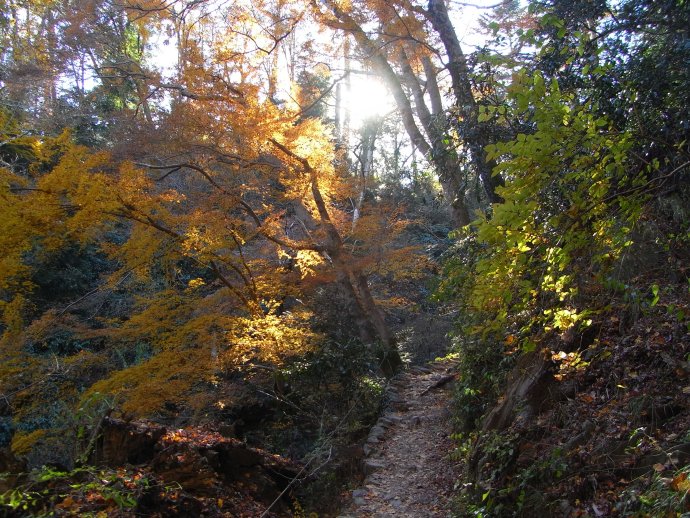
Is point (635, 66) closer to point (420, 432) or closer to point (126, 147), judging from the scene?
point (420, 432)

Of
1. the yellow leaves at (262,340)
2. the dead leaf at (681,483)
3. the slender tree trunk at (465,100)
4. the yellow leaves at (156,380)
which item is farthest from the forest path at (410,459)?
the slender tree trunk at (465,100)

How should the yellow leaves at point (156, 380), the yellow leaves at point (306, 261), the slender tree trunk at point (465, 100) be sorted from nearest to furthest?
the slender tree trunk at point (465, 100), the yellow leaves at point (156, 380), the yellow leaves at point (306, 261)

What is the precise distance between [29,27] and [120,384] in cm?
1569

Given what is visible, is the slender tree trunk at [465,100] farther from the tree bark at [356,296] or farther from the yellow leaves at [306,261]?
the yellow leaves at [306,261]

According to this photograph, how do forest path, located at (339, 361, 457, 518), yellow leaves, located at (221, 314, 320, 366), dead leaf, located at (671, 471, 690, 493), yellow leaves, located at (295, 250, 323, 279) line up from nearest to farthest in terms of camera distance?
dead leaf, located at (671, 471, 690, 493) → forest path, located at (339, 361, 457, 518) → yellow leaves, located at (221, 314, 320, 366) → yellow leaves, located at (295, 250, 323, 279)

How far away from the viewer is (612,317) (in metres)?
4.50

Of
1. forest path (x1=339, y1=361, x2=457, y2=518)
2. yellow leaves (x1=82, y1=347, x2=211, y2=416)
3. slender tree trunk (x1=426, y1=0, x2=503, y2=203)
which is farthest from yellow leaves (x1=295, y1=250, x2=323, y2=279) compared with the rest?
slender tree trunk (x1=426, y1=0, x2=503, y2=203)

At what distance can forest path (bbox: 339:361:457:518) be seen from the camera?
5836mm

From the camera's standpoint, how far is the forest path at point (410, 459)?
5.84 meters

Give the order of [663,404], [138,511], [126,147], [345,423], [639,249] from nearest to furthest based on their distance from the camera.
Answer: [663,404] → [639,249] → [138,511] → [345,423] → [126,147]

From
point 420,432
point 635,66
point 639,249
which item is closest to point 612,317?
point 639,249

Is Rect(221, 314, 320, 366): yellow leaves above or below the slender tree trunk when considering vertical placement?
below

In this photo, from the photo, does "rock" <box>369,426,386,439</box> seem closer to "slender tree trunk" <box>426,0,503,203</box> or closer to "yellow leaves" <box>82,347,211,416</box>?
"yellow leaves" <box>82,347,211,416</box>

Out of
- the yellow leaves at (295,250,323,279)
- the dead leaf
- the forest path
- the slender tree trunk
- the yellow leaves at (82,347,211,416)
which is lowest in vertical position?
the forest path
